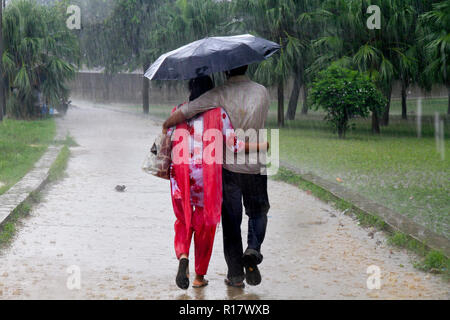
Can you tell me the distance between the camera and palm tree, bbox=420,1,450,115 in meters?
17.9

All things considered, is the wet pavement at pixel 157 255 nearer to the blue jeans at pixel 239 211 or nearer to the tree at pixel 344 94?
the blue jeans at pixel 239 211

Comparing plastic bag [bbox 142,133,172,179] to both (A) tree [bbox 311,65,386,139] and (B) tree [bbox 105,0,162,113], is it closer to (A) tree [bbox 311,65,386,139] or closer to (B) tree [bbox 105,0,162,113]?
(A) tree [bbox 311,65,386,139]

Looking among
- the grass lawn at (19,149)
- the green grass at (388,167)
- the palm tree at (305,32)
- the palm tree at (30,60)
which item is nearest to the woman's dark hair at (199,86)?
the green grass at (388,167)

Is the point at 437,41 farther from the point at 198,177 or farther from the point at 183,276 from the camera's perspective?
the point at 183,276

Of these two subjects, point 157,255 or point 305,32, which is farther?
point 305,32

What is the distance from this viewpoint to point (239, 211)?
4.99 m

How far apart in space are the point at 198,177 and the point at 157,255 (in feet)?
5.47

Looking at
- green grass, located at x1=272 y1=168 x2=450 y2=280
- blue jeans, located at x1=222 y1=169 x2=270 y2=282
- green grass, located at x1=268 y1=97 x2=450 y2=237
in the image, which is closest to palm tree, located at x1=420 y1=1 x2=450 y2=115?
green grass, located at x1=268 y1=97 x2=450 y2=237

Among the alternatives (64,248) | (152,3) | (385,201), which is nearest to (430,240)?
(385,201)

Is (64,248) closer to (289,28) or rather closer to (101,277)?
(101,277)

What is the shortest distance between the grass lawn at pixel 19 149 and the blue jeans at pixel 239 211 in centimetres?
500

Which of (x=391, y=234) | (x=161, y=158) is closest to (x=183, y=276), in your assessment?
(x=161, y=158)

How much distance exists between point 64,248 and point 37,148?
31.4 ft

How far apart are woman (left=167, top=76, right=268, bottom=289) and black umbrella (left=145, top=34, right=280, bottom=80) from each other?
0.46 ft
